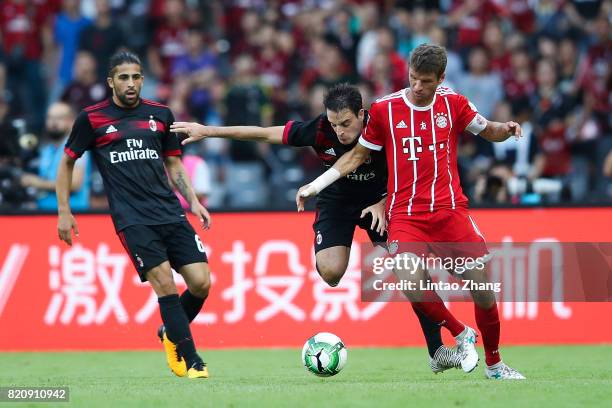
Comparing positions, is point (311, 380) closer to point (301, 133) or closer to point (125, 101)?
point (301, 133)

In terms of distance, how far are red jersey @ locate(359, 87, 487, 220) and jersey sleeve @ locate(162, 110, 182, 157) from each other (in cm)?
172

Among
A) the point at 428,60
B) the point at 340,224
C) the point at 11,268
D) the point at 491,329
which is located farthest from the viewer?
the point at 11,268

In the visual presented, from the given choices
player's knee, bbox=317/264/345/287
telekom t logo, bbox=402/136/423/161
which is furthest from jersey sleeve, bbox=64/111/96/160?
telekom t logo, bbox=402/136/423/161

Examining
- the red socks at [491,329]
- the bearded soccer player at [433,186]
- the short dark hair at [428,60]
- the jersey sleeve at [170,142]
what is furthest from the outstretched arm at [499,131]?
the jersey sleeve at [170,142]

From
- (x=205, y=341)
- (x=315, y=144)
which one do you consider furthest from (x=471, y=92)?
(x=315, y=144)

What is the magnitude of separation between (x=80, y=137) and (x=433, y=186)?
2.81m

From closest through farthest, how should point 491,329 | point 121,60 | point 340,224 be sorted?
1. point 491,329
2. point 121,60
3. point 340,224

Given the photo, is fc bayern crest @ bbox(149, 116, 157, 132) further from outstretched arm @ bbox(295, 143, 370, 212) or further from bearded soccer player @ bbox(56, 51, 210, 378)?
outstretched arm @ bbox(295, 143, 370, 212)

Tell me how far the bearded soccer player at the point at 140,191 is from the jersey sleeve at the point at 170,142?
0.02m

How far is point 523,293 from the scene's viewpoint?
13.3m

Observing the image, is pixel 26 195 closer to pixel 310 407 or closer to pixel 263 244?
pixel 263 244

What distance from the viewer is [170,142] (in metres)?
9.95

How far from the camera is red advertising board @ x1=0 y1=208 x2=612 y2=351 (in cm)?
1334

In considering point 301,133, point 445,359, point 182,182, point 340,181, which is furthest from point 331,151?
point 445,359
